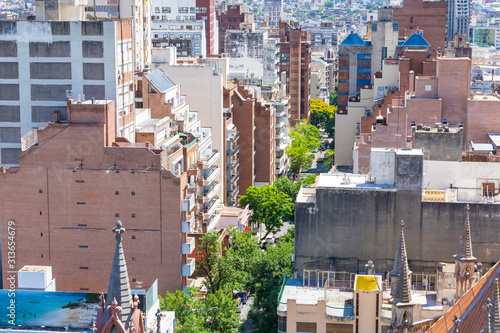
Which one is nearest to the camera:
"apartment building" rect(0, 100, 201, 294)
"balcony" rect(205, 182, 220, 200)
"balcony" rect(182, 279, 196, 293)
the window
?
the window

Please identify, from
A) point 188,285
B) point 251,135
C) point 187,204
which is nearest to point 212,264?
point 188,285

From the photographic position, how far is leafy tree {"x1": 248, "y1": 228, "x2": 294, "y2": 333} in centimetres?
9931

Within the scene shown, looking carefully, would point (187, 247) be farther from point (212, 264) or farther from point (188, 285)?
point (212, 264)

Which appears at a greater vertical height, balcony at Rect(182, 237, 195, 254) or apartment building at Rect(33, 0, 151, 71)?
apartment building at Rect(33, 0, 151, 71)

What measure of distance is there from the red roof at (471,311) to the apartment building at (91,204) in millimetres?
41756

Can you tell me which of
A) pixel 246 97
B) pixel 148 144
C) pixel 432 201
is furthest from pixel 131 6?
pixel 432 201

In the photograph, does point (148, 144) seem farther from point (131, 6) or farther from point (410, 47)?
point (410, 47)

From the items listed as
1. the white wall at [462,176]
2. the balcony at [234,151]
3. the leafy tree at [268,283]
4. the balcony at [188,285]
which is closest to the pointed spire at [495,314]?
the white wall at [462,176]

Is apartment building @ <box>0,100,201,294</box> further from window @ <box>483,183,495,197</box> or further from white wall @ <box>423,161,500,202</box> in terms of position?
window @ <box>483,183,495,197</box>

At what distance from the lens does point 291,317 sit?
77.4 meters

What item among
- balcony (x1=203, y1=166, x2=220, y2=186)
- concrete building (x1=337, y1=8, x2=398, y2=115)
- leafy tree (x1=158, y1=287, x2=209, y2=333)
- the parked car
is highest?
concrete building (x1=337, y1=8, x2=398, y2=115)

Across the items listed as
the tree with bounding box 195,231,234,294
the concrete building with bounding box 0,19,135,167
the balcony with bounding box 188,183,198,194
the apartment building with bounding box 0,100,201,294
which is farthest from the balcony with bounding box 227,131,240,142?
the apartment building with bounding box 0,100,201,294

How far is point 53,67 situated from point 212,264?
28.0m

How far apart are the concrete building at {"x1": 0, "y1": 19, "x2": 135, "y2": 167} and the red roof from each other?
5332 centimetres
